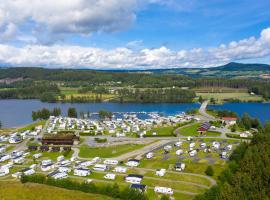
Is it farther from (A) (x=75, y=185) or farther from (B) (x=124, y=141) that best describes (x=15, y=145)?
(A) (x=75, y=185)

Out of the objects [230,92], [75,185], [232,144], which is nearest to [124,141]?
[232,144]

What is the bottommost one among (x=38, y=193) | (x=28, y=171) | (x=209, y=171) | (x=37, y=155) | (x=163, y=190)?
(x=37, y=155)

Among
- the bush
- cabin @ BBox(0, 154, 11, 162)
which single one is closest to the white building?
the bush

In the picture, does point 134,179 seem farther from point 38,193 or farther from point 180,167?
point 38,193

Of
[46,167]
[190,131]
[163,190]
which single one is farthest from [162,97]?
[163,190]

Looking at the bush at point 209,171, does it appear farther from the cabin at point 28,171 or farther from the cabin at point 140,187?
the cabin at point 28,171

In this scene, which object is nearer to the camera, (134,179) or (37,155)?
(134,179)

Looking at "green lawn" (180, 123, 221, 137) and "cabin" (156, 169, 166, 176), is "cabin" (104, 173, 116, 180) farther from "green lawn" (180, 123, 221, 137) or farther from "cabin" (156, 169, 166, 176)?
"green lawn" (180, 123, 221, 137)
